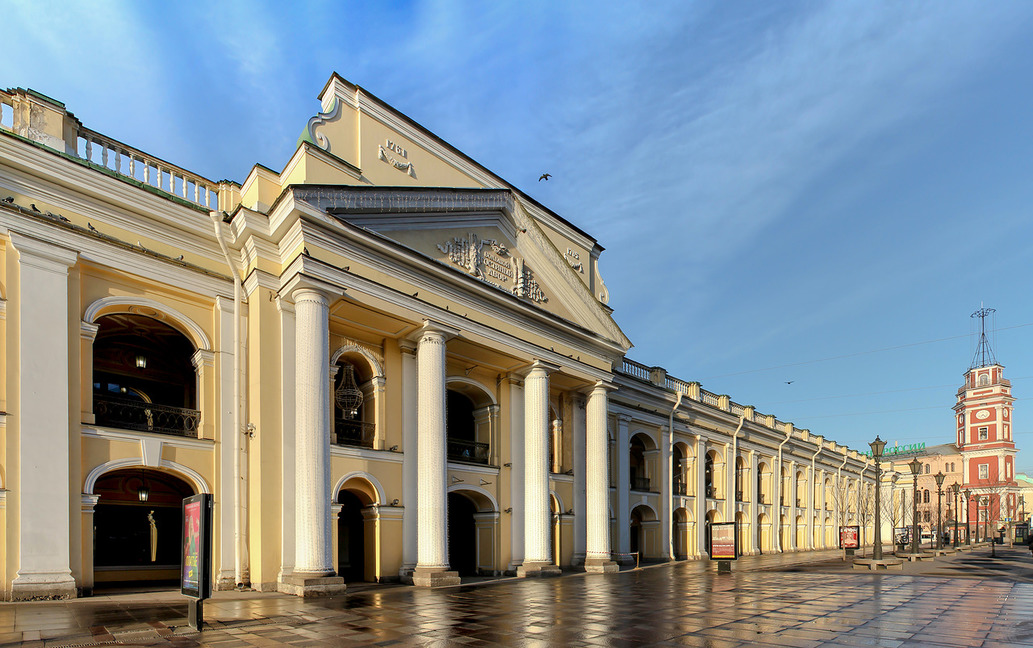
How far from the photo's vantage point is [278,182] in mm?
18188

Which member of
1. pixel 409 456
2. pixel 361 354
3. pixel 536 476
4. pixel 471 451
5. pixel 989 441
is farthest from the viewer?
pixel 989 441

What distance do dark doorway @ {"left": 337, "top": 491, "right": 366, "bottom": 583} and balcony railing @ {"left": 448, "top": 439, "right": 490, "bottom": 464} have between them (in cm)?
342

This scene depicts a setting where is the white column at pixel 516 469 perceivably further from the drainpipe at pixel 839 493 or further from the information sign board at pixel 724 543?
the drainpipe at pixel 839 493

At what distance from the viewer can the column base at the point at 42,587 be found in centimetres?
1282

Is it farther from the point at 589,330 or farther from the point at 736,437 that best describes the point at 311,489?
the point at 736,437

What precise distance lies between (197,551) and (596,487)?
16941 mm

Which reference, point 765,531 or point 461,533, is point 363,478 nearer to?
point 461,533

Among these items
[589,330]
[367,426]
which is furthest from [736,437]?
[367,426]

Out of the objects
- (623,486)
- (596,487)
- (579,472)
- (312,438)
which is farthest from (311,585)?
(623,486)

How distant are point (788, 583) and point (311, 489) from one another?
507 inches

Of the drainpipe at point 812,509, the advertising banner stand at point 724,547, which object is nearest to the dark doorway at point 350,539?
the advertising banner stand at point 724,547

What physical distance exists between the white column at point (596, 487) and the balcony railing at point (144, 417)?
1330cm

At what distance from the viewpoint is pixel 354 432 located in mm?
19031

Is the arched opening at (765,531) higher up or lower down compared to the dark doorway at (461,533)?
lower down
